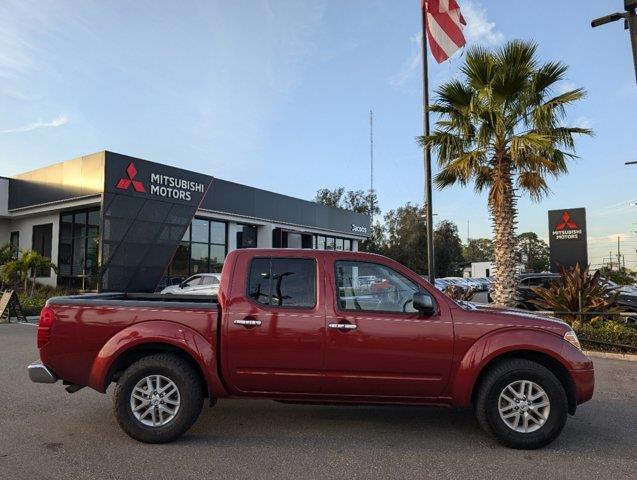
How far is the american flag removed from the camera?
41.0ft

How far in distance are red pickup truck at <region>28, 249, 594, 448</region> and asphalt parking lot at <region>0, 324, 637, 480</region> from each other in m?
0.31

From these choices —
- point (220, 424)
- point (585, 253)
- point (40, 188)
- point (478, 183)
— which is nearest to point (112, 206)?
point (40, 188)

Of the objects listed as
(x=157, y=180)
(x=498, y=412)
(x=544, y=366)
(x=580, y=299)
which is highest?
(x=157, y=180)

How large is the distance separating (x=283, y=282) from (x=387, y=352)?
1198 millimetres

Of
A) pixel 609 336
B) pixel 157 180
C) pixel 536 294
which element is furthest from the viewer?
pixel 157 180

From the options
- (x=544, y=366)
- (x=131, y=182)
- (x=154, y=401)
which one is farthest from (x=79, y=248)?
(x=544, y=366)

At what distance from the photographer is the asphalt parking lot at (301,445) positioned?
402 cm

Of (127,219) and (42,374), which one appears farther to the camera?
(127,219)

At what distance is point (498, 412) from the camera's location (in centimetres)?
456

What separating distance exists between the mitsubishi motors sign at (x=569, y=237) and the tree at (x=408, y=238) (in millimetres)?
40925

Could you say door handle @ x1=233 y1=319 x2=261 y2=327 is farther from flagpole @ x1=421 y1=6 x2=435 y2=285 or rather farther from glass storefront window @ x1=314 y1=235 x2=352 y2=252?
glass storefront window @ x1=314 y1=235 x2=352 y2=252

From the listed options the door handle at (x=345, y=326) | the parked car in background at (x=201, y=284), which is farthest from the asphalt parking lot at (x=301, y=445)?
the parked car in background at (x=201, y=284)

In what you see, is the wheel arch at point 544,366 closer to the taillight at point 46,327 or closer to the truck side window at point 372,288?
the truck side window at point 372,288

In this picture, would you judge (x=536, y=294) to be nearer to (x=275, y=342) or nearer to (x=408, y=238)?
(x=275, y=342)
